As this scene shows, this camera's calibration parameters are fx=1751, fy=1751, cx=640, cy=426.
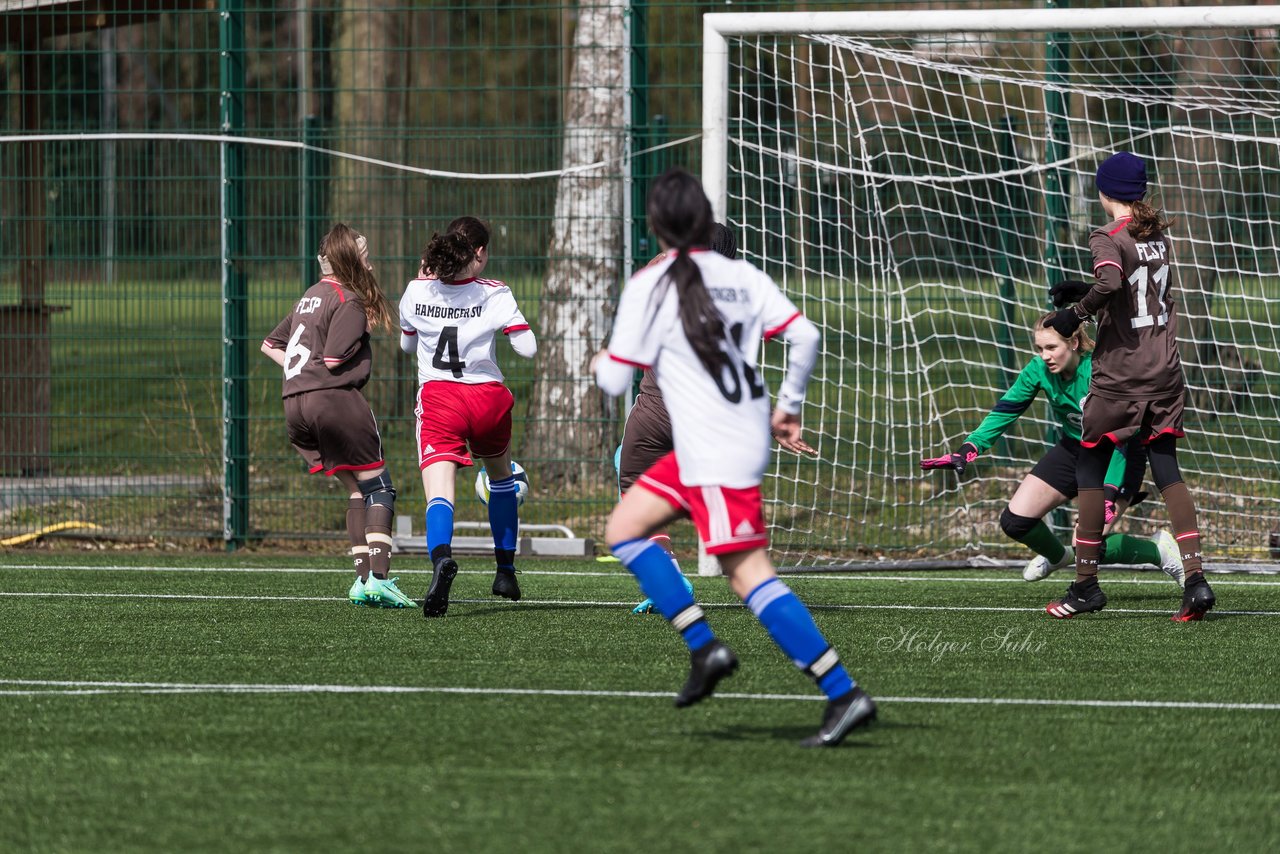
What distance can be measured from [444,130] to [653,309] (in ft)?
19.8

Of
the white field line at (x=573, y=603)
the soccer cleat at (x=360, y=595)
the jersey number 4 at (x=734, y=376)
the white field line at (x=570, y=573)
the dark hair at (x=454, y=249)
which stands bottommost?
the white field line at (x=570, y=573)

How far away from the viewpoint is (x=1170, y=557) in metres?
8.55

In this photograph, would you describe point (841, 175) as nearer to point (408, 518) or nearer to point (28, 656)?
point (408, 518)

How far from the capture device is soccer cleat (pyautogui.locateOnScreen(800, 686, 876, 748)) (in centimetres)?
505

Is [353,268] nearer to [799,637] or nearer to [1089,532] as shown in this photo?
[1089,532]

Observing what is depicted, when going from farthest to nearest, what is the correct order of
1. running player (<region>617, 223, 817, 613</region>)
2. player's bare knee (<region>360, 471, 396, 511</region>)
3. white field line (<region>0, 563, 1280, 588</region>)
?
white field line (<region>0, 563, 1280, 588</region>), player's bare knee (<region>360, 471, 396, 511</region>), running player (<region>617, 223, 817, 613</region>)

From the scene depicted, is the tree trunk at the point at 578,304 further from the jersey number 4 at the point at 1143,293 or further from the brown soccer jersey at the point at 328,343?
the jersey number 4 at the point at 1143,293

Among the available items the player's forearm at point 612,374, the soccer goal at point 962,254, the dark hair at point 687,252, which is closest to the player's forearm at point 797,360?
the dark hair at point 687,252

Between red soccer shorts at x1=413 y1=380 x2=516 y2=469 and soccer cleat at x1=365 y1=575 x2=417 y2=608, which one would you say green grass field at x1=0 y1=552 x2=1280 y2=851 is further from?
red soccer shorts at x1=413 y1=380 x2=516 y2=469

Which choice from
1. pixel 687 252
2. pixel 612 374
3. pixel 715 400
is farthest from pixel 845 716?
pixel 687 252

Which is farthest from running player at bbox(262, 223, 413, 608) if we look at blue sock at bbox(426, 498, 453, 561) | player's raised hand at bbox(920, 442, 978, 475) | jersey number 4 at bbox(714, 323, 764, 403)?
jersey number 4 at bbox(714, 323, 764, 403)

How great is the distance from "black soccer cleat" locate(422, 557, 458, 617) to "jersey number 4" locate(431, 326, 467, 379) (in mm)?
930

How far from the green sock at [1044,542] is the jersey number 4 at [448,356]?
2887mm

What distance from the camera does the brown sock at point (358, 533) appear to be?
27.7ft
